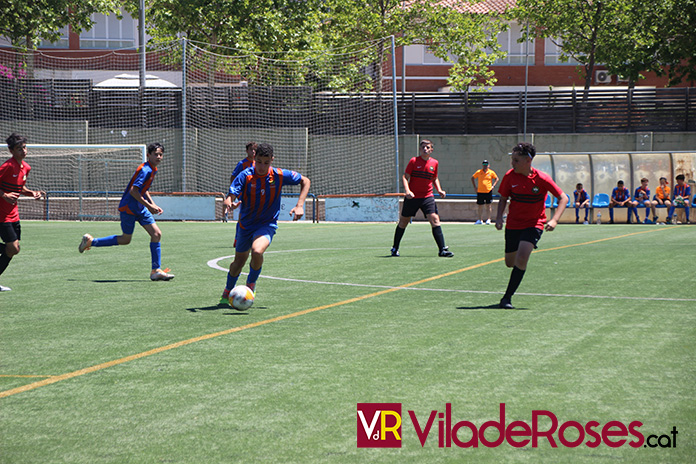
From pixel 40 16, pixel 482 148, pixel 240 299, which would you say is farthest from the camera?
pixel 40 16

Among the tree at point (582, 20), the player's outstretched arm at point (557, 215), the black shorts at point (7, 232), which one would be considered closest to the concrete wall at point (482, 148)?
the tree at point (582, 20)

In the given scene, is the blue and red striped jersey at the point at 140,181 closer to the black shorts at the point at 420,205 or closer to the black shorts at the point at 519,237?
the black shorts at the point at 519,237

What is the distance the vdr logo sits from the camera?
4055 mm

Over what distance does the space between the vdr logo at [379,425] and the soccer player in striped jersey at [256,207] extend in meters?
4.11

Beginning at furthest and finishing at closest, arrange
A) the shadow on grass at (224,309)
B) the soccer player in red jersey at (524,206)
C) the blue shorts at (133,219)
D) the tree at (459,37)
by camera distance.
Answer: the tree at (459,37), the blue shorts at (133,219), the soccer player in red jersey at (524,206), the shadow on grass at (224,309)

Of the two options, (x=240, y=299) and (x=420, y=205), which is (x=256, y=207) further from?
(x=420, y=205)

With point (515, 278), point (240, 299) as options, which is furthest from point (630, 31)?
point (240, 299)

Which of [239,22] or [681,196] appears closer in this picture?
[681,196]

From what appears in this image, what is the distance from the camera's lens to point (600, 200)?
29.4 meters

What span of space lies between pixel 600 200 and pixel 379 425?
2659cm

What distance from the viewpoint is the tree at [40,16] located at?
37875mm

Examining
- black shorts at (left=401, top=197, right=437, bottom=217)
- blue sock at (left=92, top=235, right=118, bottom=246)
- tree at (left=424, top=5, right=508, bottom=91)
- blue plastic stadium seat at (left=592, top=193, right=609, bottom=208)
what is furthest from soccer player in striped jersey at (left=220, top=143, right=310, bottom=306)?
tree at (left=424, top=5, right=508, bottom=91)

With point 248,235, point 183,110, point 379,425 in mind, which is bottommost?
point 379,425

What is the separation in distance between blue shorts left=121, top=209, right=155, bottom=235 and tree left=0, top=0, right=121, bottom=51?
28948 mm
